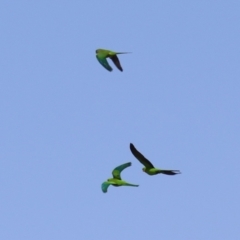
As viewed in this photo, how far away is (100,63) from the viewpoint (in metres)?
31.6

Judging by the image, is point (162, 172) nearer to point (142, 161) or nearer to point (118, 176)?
point (142, 161)

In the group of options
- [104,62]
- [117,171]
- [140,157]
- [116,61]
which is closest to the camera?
[140,157]

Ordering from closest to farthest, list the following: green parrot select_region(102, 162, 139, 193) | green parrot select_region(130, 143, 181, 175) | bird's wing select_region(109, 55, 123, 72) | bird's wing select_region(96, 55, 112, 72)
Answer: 1. green parrot select_region(130, 143, 181, 175)
2. green parrot select_region(102, 162, 139, 193)
3. bird's wing select_region(96, 55, 112, 72)
4. bird's wing select_region(109, 55, 123, 72)

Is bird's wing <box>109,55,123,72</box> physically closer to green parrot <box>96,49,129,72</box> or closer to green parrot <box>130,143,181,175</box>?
green parrot <box>96,49,129,72</box>

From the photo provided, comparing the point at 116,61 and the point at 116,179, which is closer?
the point at 116,179

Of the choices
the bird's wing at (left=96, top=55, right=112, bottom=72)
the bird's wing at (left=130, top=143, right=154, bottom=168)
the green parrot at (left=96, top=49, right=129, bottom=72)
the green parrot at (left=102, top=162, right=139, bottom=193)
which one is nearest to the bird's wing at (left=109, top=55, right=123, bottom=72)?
the green parrot at (left=96, top=49, right=129, bottom=72)

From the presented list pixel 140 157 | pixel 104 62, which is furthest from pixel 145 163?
pixel 104 62

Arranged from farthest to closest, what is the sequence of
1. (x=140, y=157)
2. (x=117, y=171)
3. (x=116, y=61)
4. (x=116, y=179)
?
1. (x=116, y=61)
2. (x=117, y=171)
3. (x=116, y=179)
4. (x=140, y=157)

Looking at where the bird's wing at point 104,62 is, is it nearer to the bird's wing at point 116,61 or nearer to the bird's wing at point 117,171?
the bird's wing at point 116,61

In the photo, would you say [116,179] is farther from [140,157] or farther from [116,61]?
[116,61]

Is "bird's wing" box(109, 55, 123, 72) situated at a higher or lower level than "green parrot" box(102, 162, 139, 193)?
higher

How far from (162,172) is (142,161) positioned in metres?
1.13

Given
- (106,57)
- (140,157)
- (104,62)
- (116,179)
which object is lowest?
(116,179)

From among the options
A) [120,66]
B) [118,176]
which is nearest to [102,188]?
[118,176]
